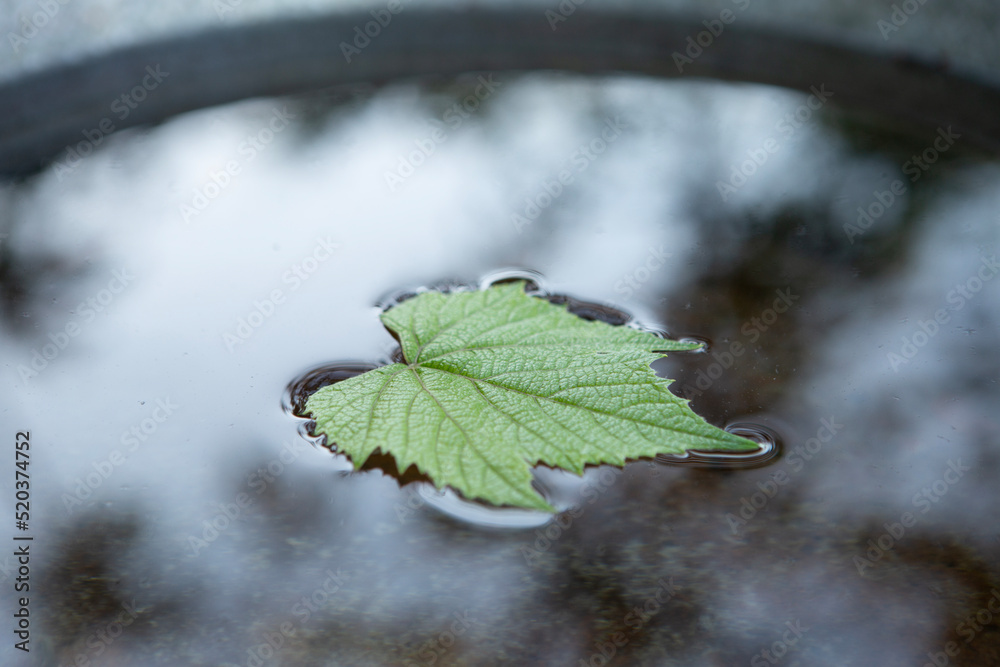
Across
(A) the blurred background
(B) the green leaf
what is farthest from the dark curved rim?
(B) the green leaf

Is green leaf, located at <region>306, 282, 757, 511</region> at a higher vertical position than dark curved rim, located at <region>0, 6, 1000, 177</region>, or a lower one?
lower

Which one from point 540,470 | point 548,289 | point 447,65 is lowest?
point 540,470

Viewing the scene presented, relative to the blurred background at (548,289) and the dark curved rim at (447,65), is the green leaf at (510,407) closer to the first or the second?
the blurred background at (548,289)

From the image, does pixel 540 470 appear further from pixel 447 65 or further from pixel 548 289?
pixel 447 65

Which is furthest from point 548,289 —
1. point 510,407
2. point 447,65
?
point 447,65

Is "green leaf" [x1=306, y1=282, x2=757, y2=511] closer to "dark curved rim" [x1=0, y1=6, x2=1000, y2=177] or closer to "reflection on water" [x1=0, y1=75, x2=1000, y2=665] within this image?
"reflection on water" [x1=0, y1=75, x2=1000, y2=665]
